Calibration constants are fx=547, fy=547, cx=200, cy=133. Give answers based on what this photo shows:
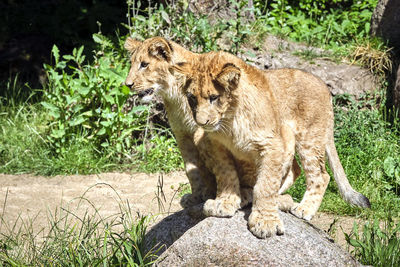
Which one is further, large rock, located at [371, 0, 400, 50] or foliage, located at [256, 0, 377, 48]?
foliage, located at [256, 0, 377, 48]

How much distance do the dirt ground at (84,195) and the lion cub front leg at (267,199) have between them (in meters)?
2.37

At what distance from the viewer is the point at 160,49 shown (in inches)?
236

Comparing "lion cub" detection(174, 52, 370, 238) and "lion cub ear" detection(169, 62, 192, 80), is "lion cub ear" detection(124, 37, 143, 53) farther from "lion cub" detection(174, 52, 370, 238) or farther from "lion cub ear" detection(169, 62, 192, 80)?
"lion cub ear" detection(169, 62, 192, 80)

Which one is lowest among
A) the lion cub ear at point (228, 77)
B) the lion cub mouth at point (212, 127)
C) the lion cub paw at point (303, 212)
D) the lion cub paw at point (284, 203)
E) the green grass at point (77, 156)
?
the green grass at point (77, 156)

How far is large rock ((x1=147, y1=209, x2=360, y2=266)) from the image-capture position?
4.34 m

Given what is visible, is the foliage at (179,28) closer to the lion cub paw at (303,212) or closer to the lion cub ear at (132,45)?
the lion cub ear at (132,45)

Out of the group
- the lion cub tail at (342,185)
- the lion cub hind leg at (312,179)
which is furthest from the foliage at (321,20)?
the lion cub hind leg at (312,179)

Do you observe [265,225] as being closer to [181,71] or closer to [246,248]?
[246,248]

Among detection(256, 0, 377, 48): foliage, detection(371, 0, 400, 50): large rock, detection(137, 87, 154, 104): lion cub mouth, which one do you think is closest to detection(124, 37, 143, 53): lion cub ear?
→ detection(137, 87, 154, 104): lion cub mouth

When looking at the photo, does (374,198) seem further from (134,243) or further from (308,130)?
(134,243)

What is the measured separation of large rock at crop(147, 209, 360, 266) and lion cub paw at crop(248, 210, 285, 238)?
0.16 feet

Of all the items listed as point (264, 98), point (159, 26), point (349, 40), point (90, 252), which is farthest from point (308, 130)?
point (349, 40)

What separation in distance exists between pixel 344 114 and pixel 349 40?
7.91ft

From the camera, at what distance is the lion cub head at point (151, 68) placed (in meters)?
5.97
